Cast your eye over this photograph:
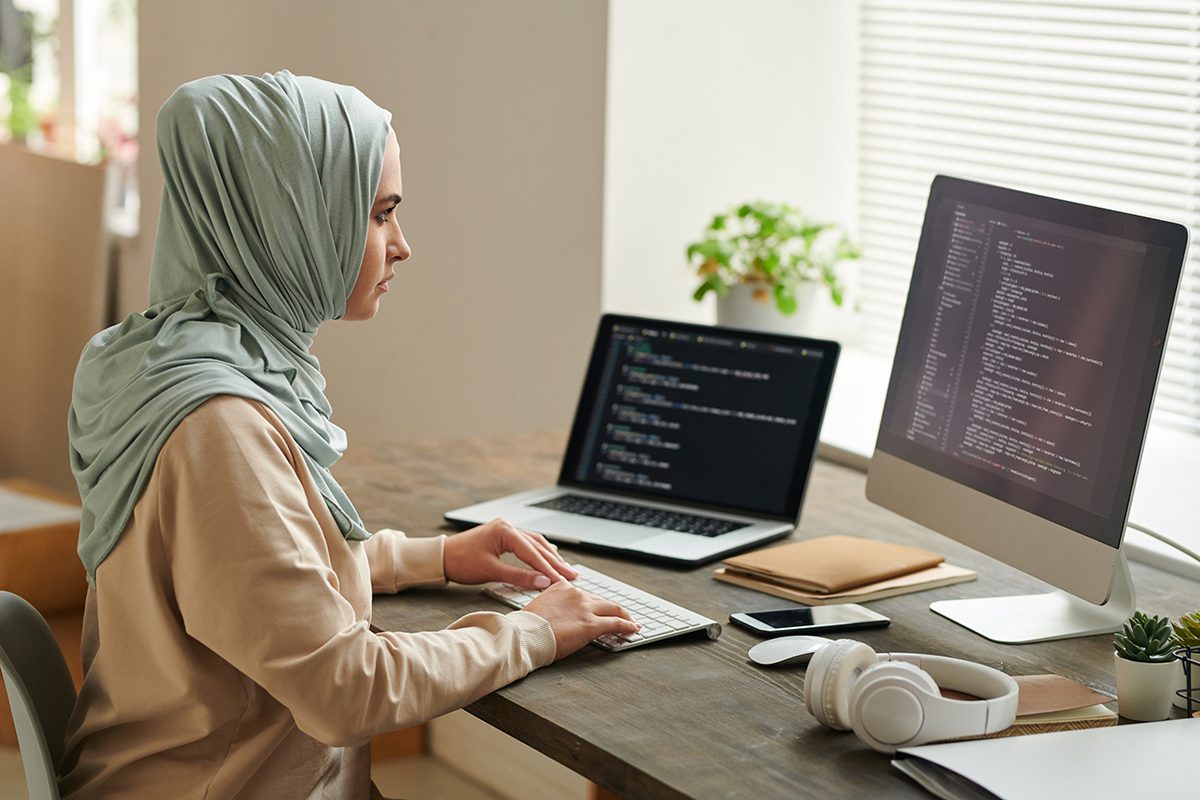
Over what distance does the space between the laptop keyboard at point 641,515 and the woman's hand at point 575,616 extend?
0.39m

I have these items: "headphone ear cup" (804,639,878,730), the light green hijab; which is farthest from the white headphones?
the light green hijab

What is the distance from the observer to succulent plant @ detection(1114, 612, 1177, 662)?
4.20 ft

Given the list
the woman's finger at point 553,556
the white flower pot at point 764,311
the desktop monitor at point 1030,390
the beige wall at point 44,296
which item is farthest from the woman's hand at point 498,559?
the beige wall at point 44,296

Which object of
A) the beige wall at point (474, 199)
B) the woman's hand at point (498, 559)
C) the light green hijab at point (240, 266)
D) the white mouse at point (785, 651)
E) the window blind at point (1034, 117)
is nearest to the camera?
the light green hijab at point (240, 266)

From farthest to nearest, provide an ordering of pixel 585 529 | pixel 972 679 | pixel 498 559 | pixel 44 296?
1. pixel 44 296
2. pixel 585 529
3. pixel 498 559
4. pixel 972 679

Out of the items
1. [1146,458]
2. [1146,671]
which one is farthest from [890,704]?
[1146,458]

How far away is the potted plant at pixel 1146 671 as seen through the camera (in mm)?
1271

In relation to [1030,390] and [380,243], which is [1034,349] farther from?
[380,243]

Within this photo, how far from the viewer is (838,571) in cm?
165

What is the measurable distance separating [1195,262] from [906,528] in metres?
0.77

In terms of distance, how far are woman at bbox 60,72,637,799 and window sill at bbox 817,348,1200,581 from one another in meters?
0.80

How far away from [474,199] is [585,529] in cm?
117

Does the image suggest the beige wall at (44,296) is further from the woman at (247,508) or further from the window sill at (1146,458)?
the woman at (247,508)

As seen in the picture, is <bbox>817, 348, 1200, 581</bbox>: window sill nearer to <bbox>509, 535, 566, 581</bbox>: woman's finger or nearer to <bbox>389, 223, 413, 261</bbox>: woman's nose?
<bbox>509, 535, 566, 581</bbox>: woman's finger
